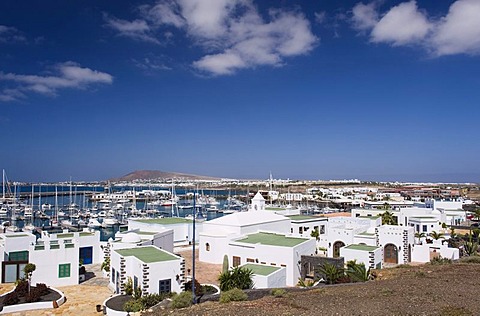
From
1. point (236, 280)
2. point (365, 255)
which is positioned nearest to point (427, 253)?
point (365, 255)

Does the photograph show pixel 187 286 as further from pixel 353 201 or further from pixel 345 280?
pixel 353 201

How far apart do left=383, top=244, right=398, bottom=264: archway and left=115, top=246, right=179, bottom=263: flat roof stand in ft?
61.7

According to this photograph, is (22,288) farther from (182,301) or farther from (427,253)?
(427,253)

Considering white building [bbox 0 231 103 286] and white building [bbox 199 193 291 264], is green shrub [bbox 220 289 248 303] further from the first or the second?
white building [bbox 199 193 291 264]

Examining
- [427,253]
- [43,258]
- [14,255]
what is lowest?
[427,253]

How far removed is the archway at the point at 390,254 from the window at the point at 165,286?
19.3 metres

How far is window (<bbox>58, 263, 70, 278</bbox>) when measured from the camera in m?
26.5

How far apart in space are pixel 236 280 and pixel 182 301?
413cm

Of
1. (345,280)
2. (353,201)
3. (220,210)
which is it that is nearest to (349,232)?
(345,280)

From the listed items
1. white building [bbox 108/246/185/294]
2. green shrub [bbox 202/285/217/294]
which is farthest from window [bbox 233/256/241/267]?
white building [bbox 108/246/185/294]

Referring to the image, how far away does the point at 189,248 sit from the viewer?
38781 millimetres

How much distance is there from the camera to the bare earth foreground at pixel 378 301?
1620cm

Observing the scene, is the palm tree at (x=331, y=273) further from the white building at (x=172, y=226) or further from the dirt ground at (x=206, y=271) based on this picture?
the white building at (x=172, y=226)

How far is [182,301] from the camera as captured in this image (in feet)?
65.3
